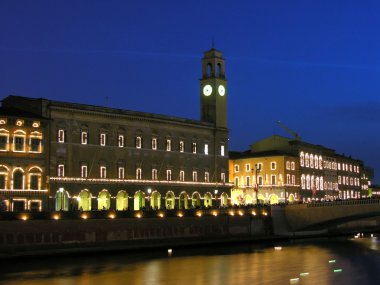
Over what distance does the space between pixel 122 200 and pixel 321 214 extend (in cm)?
2651

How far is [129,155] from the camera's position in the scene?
92062 mm

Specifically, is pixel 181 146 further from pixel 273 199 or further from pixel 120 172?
pixel 273 199

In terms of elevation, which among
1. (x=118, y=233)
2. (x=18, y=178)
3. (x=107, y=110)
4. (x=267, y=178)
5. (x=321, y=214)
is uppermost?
(x=107, y=110)

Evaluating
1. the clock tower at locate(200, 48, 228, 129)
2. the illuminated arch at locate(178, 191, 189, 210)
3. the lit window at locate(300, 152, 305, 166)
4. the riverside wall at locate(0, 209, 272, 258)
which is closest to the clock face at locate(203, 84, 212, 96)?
the clock tower at locate(200, 48, 228, 129)

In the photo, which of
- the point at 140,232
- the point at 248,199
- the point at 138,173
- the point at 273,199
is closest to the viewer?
the point at 140,232

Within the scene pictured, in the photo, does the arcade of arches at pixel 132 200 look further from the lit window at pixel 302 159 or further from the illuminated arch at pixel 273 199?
the lit window at pixel 302 159

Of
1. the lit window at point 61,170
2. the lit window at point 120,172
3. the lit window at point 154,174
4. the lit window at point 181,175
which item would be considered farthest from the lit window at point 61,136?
the lit window at point 181,175

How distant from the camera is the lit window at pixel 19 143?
77500 millimetres

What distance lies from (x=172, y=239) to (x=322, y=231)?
2791cm

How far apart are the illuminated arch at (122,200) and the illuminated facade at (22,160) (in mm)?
12085

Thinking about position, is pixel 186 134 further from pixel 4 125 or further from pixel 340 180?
pixel 340 180

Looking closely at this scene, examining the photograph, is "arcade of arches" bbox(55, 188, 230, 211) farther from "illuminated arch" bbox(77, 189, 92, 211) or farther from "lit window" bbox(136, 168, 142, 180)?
"lit window" bbox(136, 168, 142, 180)

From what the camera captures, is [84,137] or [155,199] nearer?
[84,137]

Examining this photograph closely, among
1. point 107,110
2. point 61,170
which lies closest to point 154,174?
point 107,110
